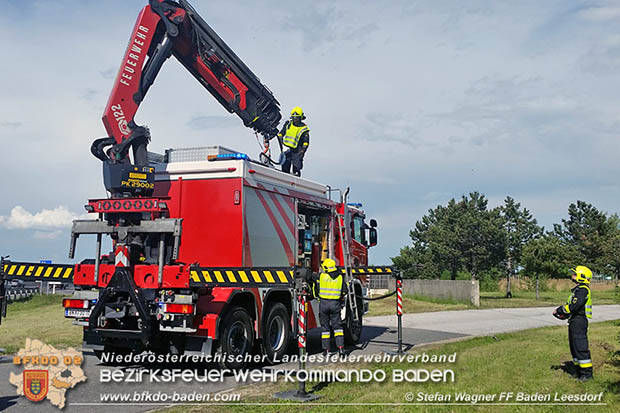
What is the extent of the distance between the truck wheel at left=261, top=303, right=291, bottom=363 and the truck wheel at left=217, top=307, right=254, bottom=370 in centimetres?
39

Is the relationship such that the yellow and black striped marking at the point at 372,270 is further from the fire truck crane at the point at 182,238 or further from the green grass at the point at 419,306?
the green grass at the point at 419,306

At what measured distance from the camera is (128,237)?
8984mm

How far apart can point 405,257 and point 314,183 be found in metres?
49.9

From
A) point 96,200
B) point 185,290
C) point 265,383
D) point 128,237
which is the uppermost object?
point 96,200

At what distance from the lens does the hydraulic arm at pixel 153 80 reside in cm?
970

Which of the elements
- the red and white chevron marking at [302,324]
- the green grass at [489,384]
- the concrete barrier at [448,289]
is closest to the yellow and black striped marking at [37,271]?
the green grass at [489,384]

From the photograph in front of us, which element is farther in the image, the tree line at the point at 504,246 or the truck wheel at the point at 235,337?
the tree line at the point at 504,246

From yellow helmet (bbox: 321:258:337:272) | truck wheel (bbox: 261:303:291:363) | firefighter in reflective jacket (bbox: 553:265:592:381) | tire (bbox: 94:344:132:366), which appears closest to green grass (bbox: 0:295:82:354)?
tire (bbox: 94:344:132:366)

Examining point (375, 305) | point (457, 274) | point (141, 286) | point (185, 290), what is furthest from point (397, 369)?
point (457, 274)

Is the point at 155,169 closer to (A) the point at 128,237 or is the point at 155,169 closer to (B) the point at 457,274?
(A) the point at 128,237

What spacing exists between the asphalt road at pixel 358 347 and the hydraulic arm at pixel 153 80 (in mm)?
3146

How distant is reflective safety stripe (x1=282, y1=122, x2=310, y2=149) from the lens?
1295cm

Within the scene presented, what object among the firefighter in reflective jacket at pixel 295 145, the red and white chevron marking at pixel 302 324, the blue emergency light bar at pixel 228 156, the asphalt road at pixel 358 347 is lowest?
the asphalt road at pixel 358 347

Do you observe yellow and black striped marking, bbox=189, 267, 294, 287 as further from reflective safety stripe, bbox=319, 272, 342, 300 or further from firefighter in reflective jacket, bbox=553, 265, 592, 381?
firefighter in reflective jacket, bbox=553, 265, 592, 381
